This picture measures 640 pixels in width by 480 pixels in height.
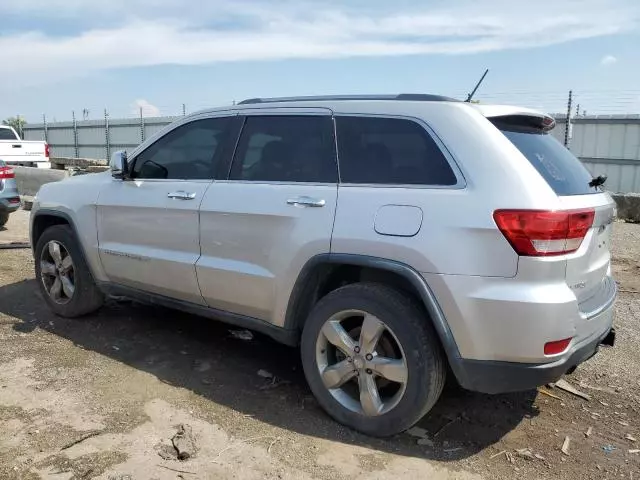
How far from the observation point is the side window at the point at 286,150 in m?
3.48

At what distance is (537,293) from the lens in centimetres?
272

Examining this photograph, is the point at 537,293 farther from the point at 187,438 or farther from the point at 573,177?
the point at 187,438

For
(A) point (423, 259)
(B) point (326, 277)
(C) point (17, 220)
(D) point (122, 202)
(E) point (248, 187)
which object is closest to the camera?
(A) point (423, 259)

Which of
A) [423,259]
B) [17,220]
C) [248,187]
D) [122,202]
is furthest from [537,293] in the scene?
[17,220]

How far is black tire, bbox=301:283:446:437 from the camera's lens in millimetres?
3004

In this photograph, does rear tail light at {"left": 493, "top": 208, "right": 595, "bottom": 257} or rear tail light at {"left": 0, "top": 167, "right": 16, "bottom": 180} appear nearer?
rear tail light at {"left": 493, "top": 208, "right": 595, "bottom": 257}

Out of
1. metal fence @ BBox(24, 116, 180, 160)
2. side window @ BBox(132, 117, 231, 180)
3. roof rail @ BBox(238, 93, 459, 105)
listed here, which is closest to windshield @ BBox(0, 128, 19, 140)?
metal fence @ BBox(24, 116, 180, 160)

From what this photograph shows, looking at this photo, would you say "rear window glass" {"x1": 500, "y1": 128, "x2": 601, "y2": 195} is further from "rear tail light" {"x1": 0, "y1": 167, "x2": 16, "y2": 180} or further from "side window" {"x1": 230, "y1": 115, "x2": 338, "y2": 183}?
"rear tail light" {"x1": 0, "y1": 167, "x2": 16, "y2": 180}

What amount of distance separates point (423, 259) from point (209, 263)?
5.05 ft

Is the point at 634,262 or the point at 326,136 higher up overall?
the point at 326,136

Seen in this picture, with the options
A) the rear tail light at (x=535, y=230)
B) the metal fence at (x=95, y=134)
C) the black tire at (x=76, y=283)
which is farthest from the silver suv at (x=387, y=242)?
the metal fence at (x=95, y=134)

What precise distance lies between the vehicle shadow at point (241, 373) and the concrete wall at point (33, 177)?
773 centimetres

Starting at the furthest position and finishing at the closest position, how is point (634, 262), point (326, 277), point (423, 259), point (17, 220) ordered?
point (17, 220), point (634, 262), point (326, 277), point (423, 259)

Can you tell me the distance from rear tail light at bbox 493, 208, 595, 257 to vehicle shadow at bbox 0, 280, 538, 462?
118 centimetres
